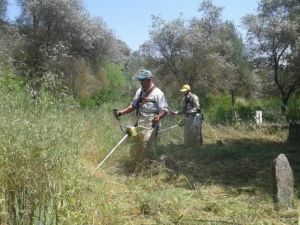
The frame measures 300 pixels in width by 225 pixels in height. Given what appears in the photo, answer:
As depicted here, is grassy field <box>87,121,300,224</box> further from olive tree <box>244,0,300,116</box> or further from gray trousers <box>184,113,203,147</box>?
olive tree <box>244,0,300,116</box>

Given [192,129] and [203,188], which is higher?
[192,129]

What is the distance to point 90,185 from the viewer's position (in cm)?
488

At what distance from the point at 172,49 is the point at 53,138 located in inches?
661

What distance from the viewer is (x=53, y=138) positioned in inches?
181

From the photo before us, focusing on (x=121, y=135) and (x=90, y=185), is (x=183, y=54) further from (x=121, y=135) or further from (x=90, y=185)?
Answer: (x=90, y=185)

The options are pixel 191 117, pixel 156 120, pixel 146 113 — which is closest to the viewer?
pixel 156 120

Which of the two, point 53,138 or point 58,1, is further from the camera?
point 58,1

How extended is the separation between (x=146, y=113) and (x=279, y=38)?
13.0 meters

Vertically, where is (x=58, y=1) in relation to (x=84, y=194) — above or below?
above

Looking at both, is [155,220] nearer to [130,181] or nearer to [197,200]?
[197,200]

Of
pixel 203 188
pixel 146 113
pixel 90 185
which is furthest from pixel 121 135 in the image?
pixel 90 185

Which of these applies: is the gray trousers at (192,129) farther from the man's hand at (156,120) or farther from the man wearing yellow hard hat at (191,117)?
the man's hand at (156,120)

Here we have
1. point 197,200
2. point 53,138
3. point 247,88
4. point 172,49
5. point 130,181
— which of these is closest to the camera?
point 53,138

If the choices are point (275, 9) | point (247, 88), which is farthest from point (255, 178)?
point (247, 88)
